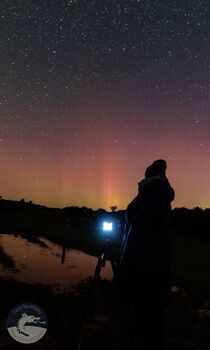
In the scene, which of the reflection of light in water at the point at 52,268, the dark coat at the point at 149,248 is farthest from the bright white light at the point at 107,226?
the reflection of light in water at the point at 52,268

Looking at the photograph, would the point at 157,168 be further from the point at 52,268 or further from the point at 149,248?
the point at 52,268

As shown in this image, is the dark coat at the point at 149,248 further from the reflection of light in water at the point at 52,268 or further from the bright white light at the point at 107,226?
the reflection of light in water at the point at 52,268

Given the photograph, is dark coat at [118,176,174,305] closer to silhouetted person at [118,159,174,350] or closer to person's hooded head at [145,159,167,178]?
silhouetted person at [118,159,174,350]

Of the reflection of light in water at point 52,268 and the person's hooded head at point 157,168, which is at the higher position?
the person's hooded head at point 157,168

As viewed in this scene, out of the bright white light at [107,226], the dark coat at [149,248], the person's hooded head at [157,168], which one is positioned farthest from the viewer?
the bright white light at [107,226]

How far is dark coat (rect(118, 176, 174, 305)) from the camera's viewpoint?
4.67 meters

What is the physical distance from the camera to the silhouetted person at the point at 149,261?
4672 millimetres

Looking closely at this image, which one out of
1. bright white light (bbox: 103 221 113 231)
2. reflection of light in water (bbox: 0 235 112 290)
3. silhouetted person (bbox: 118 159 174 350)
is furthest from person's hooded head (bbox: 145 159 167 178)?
reflection of light in water (bbox: 0 235 112 290)

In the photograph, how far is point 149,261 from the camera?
15.4 ft

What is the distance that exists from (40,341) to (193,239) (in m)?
21.3

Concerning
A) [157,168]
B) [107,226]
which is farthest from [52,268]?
[157,168]

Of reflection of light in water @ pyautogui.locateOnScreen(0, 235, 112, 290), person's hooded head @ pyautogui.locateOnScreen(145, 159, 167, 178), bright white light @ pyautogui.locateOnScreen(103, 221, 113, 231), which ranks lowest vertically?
reflection of light in water @ pyautogui.locateOnScreen(0, 235, 112, 290)

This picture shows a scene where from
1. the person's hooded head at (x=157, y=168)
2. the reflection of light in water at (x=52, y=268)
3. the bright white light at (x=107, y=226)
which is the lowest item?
the reflection of light in water at (x=52, y=268)

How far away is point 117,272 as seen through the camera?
4.92 metres
